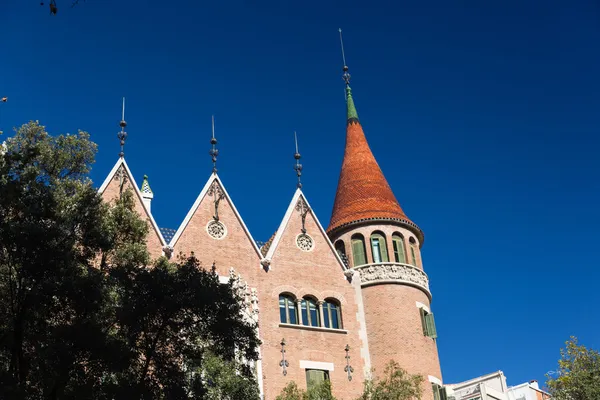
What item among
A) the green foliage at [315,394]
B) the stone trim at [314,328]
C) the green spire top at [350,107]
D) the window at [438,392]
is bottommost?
the green foliage at [315,394]

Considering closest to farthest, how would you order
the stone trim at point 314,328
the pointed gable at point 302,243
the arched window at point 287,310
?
the stone trim at point 314,328 < the arched window at point 287,310 < the pointed gable at point 302,243

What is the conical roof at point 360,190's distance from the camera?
111 ft

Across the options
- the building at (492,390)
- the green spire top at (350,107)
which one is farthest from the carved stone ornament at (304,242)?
the building at (492,390)

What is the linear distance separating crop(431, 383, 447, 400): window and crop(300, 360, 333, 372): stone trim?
4.21m

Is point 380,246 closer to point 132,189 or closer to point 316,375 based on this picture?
point 316,375

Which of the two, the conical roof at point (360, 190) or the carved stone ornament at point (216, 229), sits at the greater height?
the conical roof at point (360, 190)

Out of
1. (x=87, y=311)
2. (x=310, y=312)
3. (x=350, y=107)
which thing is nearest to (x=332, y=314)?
(x=310, y=312)

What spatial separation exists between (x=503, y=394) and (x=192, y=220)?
880 inches

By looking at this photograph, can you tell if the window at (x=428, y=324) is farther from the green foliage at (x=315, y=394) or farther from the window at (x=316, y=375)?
the green foliage at (x=315, y=394)

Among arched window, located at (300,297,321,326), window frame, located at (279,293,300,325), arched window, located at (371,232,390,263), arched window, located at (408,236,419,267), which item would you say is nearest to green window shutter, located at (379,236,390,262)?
arched window, located at (371,232,390,263)

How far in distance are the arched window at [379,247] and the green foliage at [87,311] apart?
1533cm

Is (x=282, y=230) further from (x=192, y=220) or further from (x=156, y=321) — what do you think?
(x=156, y=321)

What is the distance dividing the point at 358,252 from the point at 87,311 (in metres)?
18.3

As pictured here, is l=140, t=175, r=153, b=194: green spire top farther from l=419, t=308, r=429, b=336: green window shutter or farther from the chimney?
the chimney
